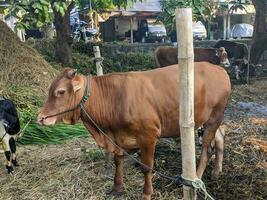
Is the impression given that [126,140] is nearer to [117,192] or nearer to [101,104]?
[101,104]

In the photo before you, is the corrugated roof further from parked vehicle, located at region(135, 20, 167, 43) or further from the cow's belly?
the cow's belly

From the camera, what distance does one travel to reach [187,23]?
2.67 m

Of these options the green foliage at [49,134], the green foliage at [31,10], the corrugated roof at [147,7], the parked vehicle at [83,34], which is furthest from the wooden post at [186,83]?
the corrugated roof at [147,7]

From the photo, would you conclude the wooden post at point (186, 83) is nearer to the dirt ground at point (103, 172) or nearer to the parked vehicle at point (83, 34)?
the dirt ground at point (103, 172)

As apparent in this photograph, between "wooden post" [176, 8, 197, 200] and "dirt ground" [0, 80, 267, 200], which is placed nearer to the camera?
"wooden post" [176, 8, 197, 200]

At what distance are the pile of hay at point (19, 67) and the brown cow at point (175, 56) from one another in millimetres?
3160

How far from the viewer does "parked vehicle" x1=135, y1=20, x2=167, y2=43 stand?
2362 centimetres

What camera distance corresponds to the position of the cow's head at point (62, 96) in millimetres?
3752

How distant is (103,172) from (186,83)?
2.28 meters

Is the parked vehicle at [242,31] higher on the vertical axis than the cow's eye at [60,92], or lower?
lower

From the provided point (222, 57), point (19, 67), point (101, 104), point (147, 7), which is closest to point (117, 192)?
point (101, 104)

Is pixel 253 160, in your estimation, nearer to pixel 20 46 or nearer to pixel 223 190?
pixel 223 190

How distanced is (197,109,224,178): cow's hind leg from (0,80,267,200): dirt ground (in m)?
0.22

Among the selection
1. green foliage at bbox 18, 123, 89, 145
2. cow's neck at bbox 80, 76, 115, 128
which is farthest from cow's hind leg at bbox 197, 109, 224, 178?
green foliage at bbox 18, 123, 89, 145
